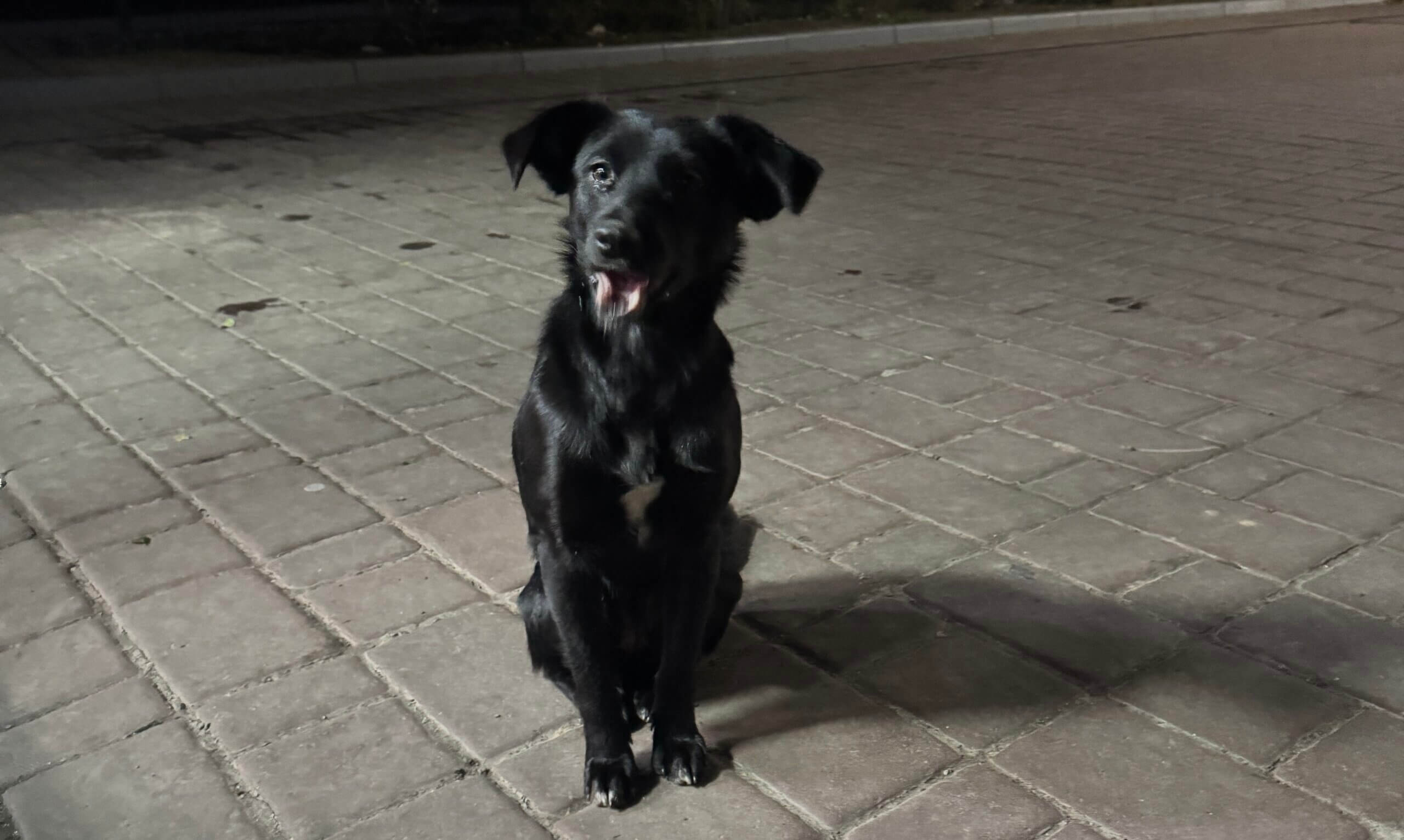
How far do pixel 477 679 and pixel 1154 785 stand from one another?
4.91 ft

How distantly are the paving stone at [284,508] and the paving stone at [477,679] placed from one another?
28.0 inches

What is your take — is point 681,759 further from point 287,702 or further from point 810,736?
point 287,702

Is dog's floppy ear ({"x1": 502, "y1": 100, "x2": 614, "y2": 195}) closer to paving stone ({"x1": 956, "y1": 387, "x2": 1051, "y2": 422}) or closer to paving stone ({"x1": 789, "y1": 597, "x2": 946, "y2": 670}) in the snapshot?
paving stone ({"x1": 789, "y1": 597, "x2": 946, "y2": 670})

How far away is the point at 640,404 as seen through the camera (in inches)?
95.9

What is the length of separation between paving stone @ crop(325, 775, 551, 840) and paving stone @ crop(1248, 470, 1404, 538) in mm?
2487

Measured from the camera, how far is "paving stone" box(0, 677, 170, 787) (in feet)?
8.63

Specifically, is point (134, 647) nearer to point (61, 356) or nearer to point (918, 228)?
point (61, 356)

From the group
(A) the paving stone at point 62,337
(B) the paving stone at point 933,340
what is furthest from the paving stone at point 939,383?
(A) the paving stone at point 62,337

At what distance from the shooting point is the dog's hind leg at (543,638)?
271 centimetres

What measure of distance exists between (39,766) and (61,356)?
3074mm

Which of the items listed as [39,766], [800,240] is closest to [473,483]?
[39,766]

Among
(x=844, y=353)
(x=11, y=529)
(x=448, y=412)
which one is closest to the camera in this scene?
(x=11, y=529)

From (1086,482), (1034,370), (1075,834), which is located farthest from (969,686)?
(1034,370)

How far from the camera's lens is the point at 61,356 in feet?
17.1
